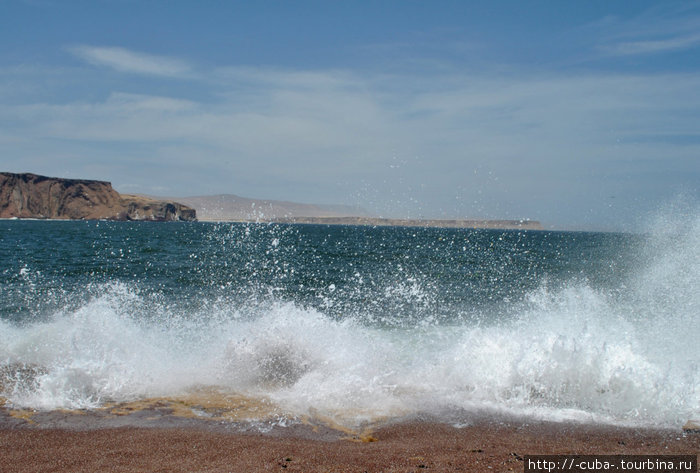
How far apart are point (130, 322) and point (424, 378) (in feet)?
22.6

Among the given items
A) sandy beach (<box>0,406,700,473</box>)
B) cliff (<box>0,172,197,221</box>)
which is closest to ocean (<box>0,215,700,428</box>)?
sandy beach (<box>0,406,700,473</box>)

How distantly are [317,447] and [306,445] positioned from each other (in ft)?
0.51

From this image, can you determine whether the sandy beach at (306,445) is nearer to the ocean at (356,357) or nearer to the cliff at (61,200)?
the ocean at (356,357)

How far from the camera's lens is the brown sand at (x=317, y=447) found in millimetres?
5102

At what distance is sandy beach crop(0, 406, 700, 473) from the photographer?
511 cm

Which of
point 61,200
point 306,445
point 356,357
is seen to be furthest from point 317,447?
point 61,200

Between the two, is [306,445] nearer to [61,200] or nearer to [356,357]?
[356,357]

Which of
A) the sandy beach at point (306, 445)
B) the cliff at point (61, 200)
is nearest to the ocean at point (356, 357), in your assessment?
the sandy beach at point (306, 445)

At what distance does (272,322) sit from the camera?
31.7 ft

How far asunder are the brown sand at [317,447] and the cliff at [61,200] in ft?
443

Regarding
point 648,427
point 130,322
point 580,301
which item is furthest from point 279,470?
point 580,301

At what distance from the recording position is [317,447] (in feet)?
18.6

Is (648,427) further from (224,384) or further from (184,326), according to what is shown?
(184,326)

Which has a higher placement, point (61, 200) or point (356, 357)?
point (61, 200)
